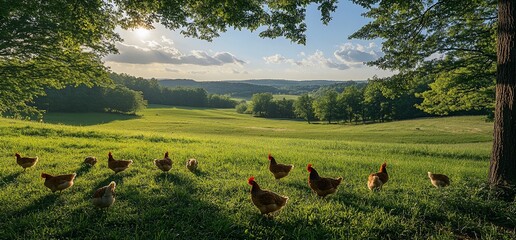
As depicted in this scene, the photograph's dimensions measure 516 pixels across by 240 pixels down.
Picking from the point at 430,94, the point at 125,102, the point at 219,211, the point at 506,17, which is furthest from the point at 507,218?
the point at 125,102

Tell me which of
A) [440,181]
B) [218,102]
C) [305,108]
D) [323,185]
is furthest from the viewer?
[218,102]

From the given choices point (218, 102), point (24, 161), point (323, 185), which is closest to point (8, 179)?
point (24, 161)

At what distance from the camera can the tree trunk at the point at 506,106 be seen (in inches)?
257

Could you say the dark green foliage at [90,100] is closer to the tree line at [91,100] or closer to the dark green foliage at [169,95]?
the tree line at [91,100]

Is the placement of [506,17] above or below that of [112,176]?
above

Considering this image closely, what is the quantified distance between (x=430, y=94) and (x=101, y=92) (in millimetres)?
83029

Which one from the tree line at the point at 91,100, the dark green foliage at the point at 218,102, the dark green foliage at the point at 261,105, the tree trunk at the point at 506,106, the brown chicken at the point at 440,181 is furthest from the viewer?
the dark green foliage at the point at 218,102

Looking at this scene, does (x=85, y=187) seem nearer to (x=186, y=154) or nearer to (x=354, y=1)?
(x=186, y=154)

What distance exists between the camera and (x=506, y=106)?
659 cm

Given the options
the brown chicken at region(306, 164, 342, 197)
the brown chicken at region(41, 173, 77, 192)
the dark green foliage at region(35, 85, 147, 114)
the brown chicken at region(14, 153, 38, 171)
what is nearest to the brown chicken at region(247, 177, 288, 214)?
the brown chicken at region(306, 164, 342, 197)

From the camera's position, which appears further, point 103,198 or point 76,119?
point 76,119

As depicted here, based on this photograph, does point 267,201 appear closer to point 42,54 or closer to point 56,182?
point 56,182

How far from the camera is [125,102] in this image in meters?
81.3

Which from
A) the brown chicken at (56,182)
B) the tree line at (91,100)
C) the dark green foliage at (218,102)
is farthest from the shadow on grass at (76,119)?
the dark green foliage at (218,102)
